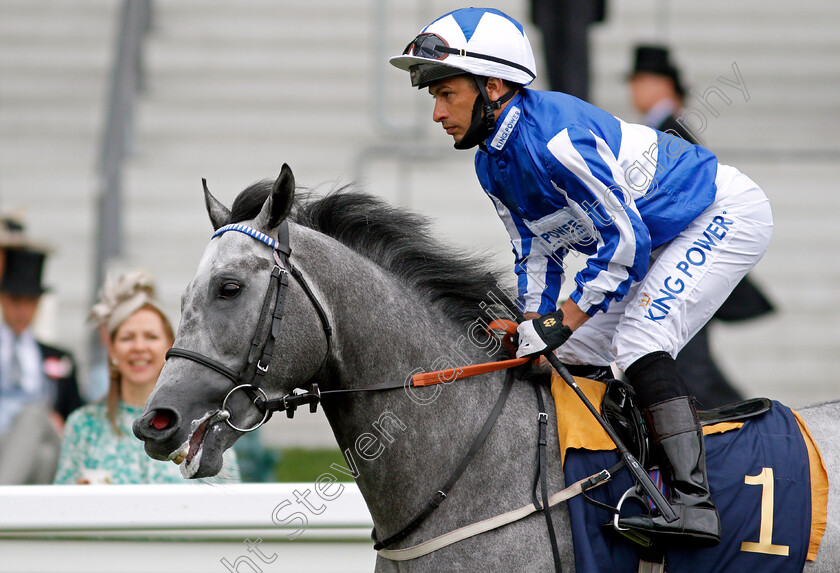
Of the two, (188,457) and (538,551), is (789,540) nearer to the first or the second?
(538,551)

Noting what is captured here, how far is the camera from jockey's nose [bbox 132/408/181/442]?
244 cm

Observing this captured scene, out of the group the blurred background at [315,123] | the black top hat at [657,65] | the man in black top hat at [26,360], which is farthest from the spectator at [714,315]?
the man in black top hat at [26,360]

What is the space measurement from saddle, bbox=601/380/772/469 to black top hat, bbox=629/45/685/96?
308cm

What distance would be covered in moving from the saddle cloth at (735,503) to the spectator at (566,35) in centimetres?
468

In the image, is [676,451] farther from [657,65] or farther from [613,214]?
[657,65]

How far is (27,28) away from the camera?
9180 millimetres

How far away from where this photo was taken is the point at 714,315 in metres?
5.26

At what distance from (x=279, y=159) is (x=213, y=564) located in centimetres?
544

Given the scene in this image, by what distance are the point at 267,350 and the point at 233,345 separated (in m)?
0.09

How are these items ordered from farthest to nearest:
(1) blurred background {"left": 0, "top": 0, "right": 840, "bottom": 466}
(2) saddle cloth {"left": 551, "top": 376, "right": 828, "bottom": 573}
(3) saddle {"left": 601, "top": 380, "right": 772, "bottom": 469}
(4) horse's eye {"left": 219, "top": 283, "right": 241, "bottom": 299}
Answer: (1) blurred background {"left": 0, "top": 0, "right": 840, "bottom": 466}
(3) saddle {"left": 601, "top": 380, "right": 772, "bottom": 469}
(2) saddle cloth {"left": 551, "top": 376, "right": 828, "bottom": 573}
(4) horse's eye {"left": 219, "top": 283, "right": 241, "bottom": 299}

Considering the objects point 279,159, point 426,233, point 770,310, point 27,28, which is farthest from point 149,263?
point 426,233

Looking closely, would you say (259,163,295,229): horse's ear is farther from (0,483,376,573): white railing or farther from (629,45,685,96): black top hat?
(629,45,685,96): black top hat

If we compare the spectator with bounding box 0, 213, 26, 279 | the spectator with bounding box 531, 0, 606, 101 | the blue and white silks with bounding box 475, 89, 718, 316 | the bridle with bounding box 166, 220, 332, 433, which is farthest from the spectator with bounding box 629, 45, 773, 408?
the spectator with bounding box 0, 213, 26, 279

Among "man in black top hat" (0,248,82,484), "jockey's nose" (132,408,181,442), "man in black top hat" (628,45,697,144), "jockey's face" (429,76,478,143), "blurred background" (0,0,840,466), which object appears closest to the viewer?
"jockey's nose" (132,408,181,442)
